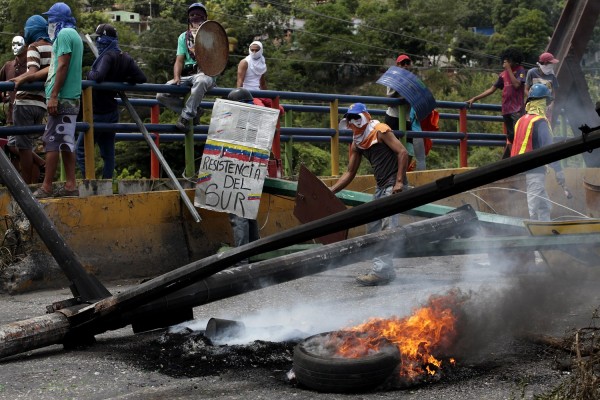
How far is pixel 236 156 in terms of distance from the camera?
10445 mm

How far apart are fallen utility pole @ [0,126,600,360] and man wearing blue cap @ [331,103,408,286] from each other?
11.7ft

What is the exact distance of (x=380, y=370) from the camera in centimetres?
548

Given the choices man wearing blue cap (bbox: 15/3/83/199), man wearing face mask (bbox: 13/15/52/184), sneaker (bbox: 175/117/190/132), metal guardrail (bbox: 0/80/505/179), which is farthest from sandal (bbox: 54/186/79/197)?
sneaker (bbox: 175/117/190/132)

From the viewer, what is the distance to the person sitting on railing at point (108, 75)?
1043 cm

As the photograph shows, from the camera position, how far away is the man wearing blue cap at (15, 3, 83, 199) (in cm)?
941

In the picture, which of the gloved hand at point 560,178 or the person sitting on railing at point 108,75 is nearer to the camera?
the person sitting on railing at point 108,75

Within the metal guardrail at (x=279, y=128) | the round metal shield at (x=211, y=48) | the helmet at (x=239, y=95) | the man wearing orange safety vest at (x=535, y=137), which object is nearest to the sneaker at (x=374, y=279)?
the man wearing orange safety vest at (x=535, y=137)

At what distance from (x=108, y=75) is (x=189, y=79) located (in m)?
1.07

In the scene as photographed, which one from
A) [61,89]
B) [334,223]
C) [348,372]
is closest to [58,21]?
[61,89]

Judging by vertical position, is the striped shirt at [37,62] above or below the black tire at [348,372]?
above

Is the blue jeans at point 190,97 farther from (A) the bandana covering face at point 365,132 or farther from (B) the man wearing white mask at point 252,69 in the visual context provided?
(A) the bandana covering face at point 365,132

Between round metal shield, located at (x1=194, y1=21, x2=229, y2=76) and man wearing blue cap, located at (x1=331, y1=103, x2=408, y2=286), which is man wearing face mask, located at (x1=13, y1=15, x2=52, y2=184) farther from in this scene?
man wearing blue cap, located at (x1=331, y1=103, x2=408, y2=286)

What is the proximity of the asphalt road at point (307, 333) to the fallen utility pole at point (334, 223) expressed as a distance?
0.31 meters

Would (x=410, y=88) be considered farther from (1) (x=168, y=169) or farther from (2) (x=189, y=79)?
(1) (x=168, y=169)
